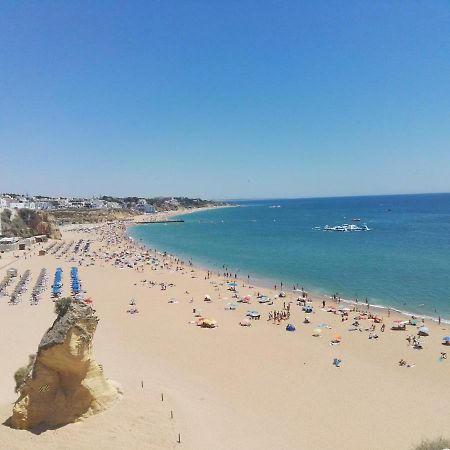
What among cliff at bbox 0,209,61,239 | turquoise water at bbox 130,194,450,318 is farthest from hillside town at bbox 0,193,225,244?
turquoise water at bbox 130,194,450,318

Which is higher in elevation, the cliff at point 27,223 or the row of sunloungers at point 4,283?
the cliff at point 27,223

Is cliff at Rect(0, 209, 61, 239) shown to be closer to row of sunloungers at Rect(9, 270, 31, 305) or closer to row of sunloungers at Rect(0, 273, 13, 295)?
row of sunloungers at Rect(0, 273, 13, 295)

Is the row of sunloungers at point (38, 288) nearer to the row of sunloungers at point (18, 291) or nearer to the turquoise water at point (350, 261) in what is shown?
the row of sunloungers at point (18, 291)

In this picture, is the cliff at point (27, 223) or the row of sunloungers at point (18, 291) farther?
the cliff at point (27, 223)

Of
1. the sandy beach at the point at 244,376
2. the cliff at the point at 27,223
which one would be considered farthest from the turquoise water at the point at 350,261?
the cliff at the point at 27,223

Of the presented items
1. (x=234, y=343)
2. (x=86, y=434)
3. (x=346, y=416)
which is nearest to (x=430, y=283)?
(x=234, y=343)

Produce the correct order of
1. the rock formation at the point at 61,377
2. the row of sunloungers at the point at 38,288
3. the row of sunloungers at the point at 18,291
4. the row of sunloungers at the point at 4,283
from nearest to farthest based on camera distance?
1. the rock formation at the point at 61,377
2. the row of sunloungers at the point at 18,291
3. the row of sunloungers at the point at 38,288
4. the row of sunloungers at the point at 4,283

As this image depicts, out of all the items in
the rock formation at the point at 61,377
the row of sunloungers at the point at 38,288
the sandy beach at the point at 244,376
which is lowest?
the sandy beach at the point at 244,376
